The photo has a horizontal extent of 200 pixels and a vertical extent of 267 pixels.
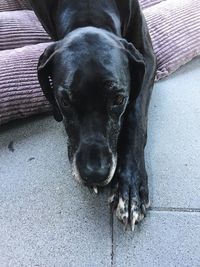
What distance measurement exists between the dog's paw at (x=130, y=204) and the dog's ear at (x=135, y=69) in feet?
0.97

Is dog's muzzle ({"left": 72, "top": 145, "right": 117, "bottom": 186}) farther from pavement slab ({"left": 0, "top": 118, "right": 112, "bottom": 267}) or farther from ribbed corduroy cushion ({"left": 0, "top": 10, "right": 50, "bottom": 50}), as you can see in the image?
ribbed corduroy cushion ({"left": 0, "top": 10, "right": 50, "bottom": 50})

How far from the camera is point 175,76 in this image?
1799mm

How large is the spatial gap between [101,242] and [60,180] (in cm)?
29

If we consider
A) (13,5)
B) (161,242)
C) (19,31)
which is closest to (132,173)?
(161,242)

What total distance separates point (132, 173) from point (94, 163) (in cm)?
18

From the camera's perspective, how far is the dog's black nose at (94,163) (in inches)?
45.8

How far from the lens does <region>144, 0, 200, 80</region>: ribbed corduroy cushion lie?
1.80 meters

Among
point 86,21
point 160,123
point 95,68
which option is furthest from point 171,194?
point 86,21

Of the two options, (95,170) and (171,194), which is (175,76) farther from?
(95,170)

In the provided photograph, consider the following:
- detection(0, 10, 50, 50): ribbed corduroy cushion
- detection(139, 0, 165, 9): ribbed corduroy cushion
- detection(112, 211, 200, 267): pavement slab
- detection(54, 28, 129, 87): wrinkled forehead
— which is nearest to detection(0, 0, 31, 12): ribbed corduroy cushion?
detection(0, 10, 50, 50): ribbed corduroy cushion

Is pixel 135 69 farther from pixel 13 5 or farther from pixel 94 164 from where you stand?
pixel 13 5

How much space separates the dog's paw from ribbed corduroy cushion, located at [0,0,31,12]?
132 centimetres

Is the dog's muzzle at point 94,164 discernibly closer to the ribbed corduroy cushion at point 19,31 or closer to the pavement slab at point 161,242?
the pavement slab at point 161,242

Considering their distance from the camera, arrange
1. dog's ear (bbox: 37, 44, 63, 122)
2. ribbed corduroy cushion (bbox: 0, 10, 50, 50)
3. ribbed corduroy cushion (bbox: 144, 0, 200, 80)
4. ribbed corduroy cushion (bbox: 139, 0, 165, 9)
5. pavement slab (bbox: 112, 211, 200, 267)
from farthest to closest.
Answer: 1. ribbed corduroy cushion (bbox: 139, 0, 165, 9)
2. ribbed corduroy cushion (bbox: 0, 10, 50, 50)
3. ribbed corduroy cushion (bbox: 144, 0, 200, 80)
4. dog's ear (bbox: 37, 44, 63, 122)
5. pavement slab (bbox: 112, 211, 200, 267)
